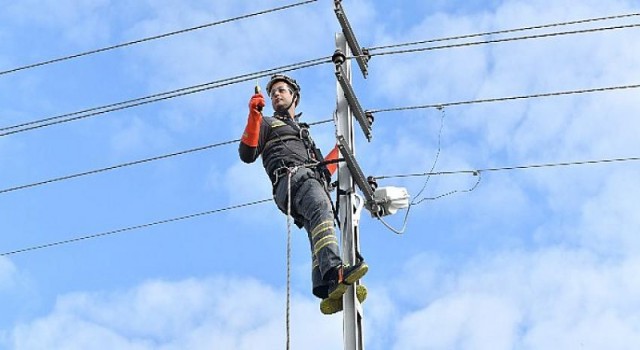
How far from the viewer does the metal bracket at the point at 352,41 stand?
7.68 metres

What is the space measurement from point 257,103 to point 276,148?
2.34 ft

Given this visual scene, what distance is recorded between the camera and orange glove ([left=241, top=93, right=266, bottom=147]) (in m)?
7.16

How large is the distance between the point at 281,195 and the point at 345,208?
0.67 meters

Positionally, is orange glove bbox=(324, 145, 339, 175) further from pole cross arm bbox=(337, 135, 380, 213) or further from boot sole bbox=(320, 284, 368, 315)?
boot sole bbox=(320, 284, 368, 315)

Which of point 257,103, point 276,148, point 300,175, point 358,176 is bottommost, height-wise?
point 358,176

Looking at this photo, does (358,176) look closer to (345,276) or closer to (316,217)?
(316,217)

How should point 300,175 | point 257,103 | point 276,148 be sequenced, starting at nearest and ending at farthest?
1. point 257,103
2. point 300,175
3. point 276,148

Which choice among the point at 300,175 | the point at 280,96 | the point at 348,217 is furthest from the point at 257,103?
the point at 280,96

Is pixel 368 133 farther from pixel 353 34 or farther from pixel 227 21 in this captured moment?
pixel 227 21

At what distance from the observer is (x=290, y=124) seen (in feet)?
26.3

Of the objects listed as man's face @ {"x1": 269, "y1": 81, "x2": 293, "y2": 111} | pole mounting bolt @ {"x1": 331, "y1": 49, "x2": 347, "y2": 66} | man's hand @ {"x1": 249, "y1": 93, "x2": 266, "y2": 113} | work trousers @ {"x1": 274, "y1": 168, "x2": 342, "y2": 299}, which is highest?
man's face @ {"x1": 269, "y1": 81, "x2": 293, "y2": 111}

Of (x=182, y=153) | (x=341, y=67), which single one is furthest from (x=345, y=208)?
(x=182, y=153)

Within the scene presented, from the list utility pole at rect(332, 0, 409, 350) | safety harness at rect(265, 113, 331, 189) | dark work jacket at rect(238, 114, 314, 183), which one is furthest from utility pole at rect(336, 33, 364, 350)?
dark work jacket at rect(238, 114, 314, 183)

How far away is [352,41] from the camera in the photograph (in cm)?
780
